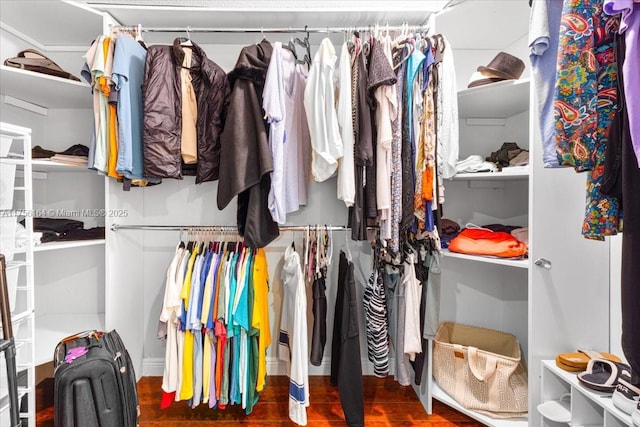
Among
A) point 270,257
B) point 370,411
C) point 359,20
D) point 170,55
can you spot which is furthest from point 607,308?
point 170,55

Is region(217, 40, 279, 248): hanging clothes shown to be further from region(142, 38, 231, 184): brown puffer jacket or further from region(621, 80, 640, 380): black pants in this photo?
region(621, 80, 640, 380): black pants

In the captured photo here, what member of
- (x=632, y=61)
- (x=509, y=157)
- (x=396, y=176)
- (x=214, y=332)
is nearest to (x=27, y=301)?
(x=214, y=332)

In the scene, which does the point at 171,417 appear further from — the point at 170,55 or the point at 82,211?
the point at 170,55

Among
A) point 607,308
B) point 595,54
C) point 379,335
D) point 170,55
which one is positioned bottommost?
point 379,335

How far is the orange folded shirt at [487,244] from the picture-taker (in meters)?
1.52

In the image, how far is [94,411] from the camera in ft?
4.33

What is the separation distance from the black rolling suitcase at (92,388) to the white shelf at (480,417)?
156 cm

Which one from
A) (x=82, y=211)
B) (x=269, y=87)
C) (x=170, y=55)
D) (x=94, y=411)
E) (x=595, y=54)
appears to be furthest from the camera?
(x=82, y=211)

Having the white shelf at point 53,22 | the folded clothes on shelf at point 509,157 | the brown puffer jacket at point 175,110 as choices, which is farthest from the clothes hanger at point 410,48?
the white shelf at point 53,22

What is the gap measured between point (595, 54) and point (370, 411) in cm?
188

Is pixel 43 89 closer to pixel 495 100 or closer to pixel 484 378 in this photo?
pixel 495 100

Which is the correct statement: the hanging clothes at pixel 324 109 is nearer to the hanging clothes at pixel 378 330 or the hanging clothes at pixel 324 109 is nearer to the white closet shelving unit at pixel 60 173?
the hanging clothes at pixel 378 330

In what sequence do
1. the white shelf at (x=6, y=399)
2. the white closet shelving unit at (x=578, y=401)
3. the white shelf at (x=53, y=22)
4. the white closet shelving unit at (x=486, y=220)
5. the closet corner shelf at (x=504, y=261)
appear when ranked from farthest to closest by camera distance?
the white closet shelving unit at (x=486, y=220) → the white shelf at (x=53, y=22) → the closet corner shelf at (x=504, y=261) → the white shelf at (x=6, y=399) → the white closet shelving unit at (x=578, y=401)

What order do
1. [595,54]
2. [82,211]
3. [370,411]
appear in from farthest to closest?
1. [82,211]
2. [370,411]
3. [595,54]
